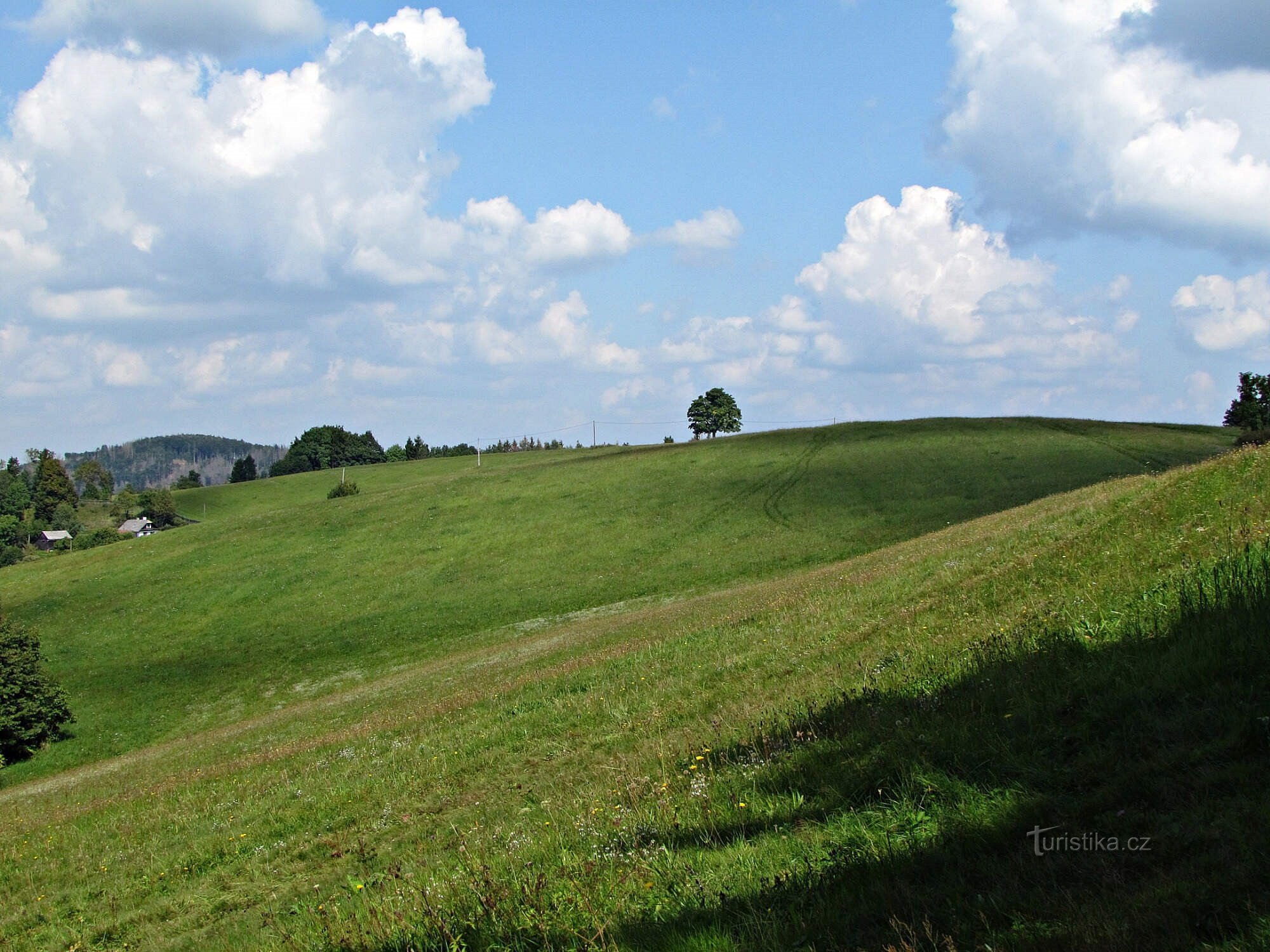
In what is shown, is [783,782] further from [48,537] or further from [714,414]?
[48,537]

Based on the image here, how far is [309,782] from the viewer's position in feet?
50.5

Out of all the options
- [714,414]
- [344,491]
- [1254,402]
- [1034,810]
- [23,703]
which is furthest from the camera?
[714,414]

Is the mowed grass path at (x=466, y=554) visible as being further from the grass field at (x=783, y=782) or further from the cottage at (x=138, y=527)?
the cottage at (x=138, y=527)

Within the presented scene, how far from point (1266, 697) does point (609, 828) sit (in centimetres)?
551

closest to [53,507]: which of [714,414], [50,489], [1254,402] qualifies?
[50,489]

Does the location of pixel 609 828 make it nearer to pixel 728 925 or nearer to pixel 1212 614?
pixel 728 925

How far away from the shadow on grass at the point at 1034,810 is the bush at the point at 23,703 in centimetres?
4407

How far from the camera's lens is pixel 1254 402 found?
216ft

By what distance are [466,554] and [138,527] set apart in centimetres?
14301

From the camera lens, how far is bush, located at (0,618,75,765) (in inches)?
1555

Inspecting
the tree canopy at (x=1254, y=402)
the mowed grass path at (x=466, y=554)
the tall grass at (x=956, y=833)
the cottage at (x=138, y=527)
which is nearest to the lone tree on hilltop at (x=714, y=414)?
the mowed grass path at (x=466, y=554)

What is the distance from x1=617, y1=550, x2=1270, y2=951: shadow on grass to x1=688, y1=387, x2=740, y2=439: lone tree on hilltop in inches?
5590

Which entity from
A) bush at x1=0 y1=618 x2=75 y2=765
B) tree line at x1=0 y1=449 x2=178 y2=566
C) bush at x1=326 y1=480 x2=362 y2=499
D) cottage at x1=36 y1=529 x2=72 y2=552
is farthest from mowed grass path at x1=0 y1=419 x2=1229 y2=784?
cottage at x1=36 y1=529 x2=72 y2=552

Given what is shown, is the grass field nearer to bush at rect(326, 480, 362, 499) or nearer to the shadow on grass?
the shadow on grass
